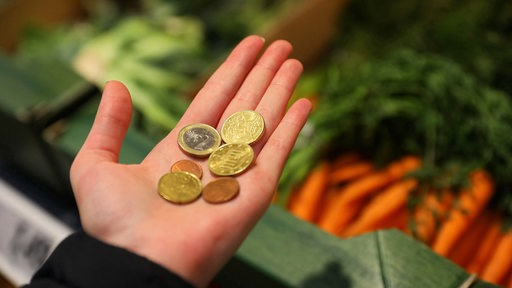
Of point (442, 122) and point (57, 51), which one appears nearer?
point (442, 122)

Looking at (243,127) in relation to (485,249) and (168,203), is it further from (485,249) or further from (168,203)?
(485,249)

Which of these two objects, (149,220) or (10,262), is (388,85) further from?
(10,262)

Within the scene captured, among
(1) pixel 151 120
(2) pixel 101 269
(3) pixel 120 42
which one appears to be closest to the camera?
(2) pixel 101 269

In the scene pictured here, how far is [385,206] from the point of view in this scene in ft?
4.83

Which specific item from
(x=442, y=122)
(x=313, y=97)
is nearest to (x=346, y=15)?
(x=313, y=97)

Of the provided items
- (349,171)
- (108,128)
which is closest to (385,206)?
(349,171)

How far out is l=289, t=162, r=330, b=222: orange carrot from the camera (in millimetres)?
1582

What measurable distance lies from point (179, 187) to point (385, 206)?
82 cm

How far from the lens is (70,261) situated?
0.82 metres

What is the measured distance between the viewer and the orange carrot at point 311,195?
1.58 m

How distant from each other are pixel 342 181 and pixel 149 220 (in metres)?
0.97

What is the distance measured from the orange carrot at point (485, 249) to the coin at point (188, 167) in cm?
101

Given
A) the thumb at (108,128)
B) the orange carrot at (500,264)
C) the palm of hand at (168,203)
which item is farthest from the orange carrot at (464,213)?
the thumb at (108,128)

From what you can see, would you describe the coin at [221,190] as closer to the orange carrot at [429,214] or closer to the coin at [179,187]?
the coin at [179,187]
